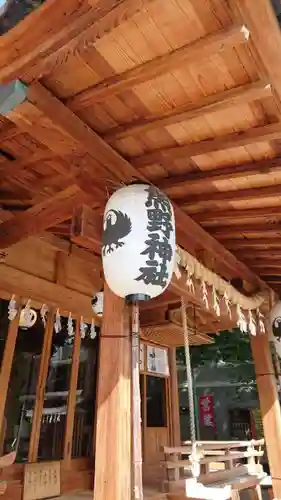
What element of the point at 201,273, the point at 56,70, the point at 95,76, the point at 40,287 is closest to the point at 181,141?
the point at 95,76

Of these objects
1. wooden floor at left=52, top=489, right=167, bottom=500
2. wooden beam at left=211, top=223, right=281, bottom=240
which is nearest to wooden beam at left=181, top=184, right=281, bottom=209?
wooden beam at left=211, top=223, right=281, bottom=240

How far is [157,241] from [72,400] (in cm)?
375

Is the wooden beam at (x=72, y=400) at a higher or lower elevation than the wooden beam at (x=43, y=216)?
lower

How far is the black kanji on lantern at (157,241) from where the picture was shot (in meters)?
2.75

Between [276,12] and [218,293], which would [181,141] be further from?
[218,293]

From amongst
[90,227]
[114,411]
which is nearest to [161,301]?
[90,227]

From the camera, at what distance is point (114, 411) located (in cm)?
269

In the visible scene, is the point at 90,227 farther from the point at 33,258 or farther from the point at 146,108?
the point at 33,258

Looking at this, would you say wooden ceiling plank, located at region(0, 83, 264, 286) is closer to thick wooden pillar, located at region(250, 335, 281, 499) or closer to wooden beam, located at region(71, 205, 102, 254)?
wooden beam, located at region(71, 205, 102, 254)

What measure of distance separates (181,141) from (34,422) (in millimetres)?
4078

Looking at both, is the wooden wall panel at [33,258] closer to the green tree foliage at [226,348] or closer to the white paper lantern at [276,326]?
the white paper lantern at [276,326]

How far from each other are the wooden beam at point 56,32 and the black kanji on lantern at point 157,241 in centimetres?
122

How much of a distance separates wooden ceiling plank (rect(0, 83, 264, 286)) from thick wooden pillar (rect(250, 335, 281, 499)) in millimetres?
2292

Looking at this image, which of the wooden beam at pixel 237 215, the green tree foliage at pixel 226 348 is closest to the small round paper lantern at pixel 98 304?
the wooden beam at pixel 237 215
